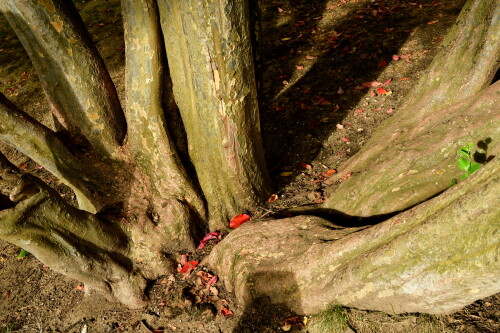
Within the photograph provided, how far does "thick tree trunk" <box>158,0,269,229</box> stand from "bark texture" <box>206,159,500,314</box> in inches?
15.6

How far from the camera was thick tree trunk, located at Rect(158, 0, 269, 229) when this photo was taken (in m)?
2.52

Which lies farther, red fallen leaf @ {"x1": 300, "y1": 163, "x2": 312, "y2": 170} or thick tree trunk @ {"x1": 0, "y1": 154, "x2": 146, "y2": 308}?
red fallen leaf @ {"x1": 300, "y1": 163, "x2": 312, "y2": 170}

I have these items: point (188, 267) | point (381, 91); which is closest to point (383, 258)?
point (188, 267)

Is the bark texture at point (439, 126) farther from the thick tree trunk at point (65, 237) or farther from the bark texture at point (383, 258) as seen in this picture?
the thick tree trunk at point (65, 237)

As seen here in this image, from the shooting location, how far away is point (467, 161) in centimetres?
249

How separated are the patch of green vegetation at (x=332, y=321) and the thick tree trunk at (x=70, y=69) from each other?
6.33 feet

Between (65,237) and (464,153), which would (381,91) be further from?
(65,237)

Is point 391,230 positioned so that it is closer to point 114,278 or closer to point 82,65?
point 114,278

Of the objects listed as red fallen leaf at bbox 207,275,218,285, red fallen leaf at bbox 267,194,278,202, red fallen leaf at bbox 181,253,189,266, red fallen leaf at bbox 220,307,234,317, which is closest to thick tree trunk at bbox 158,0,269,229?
red fallen leaf at bbox 267,194,278,202

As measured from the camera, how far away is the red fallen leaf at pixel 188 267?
3.32 m

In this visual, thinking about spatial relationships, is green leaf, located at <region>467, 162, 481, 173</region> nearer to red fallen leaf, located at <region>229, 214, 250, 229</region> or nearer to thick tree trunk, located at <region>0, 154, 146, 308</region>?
red fallen leaf, located at <region>229, 214, 250, 229</region>

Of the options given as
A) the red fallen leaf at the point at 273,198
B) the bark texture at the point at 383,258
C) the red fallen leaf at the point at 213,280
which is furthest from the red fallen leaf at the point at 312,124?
the red fallen leaf at the point at 213,280

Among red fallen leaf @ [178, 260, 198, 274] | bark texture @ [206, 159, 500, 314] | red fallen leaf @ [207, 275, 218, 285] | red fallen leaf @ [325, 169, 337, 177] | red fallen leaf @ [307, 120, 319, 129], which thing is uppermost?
bark texture @ [206, 159, 500, 314]

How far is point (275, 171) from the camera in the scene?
4.02 metres
